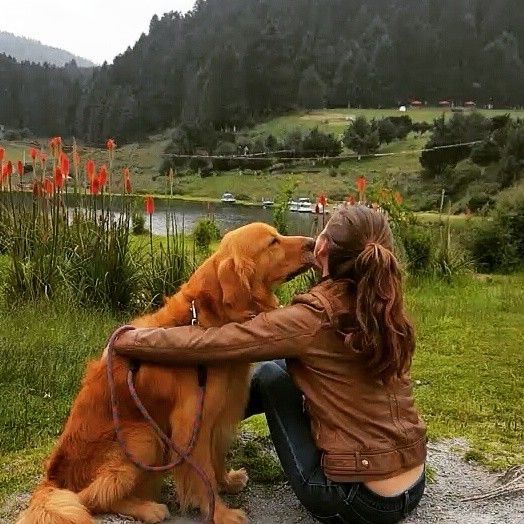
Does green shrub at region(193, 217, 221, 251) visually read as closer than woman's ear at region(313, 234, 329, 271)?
No

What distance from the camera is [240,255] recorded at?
333cm

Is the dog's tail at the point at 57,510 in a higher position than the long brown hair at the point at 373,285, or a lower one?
lower

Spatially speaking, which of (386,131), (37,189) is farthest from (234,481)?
(386,131)

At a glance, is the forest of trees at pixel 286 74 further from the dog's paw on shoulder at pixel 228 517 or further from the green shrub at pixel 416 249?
the dog's paw on shoulder at pixel 228 517

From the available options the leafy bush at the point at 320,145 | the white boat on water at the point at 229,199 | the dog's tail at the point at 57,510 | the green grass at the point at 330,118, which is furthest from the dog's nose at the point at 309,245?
the green grass at the point at 330,118

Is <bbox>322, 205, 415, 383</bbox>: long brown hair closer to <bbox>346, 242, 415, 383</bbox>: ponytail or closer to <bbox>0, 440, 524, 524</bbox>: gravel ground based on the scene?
<bbox>346, 242, 415, 383</bbox>: ponytail

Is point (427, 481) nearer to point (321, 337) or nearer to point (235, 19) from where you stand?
point (321, 337)

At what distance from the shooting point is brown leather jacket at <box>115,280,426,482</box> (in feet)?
10.1

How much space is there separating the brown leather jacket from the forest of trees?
7566 centimetres

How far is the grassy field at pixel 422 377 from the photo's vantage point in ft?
16.5

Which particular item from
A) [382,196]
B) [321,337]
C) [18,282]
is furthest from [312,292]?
[382,196]

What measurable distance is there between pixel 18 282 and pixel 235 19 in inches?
3986

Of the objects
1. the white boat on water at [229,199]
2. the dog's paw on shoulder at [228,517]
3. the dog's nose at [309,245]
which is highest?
the dog's nose at [309,245]

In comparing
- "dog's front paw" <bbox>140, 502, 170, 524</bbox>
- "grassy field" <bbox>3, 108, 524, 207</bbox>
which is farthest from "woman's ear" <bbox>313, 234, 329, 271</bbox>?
"grassy field" <bbox>3, 108, 524, 207</bbox>
